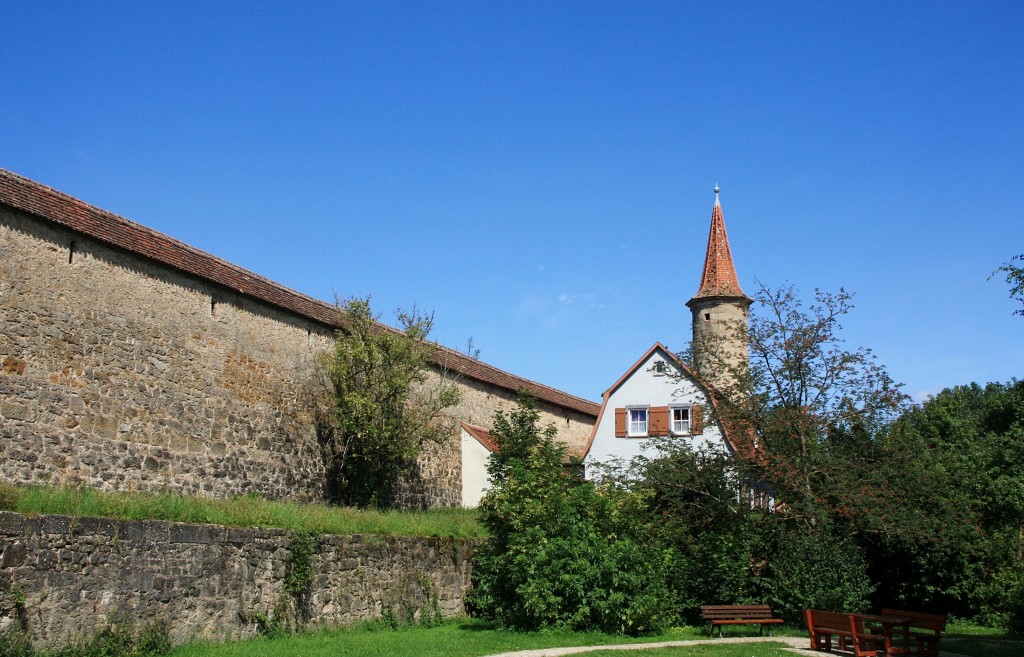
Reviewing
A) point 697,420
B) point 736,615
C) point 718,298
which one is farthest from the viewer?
point 718,298

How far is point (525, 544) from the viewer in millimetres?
18359

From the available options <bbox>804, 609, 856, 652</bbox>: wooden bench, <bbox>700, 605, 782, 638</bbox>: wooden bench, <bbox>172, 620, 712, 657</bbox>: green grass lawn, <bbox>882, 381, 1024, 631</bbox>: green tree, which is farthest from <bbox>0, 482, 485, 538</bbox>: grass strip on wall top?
<bbox>882, 381, 1024, 631</bbox>: green tree

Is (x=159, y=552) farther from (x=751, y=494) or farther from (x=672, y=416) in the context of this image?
(x=672, y=416)

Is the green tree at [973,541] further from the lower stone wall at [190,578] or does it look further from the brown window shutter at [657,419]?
the lower stone wall at [190,578]

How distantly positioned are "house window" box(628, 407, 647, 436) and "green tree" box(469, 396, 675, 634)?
34.8 ft

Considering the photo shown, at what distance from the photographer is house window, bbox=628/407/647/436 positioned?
1216 inches

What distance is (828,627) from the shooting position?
1587cm

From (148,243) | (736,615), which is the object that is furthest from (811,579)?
(148,243)

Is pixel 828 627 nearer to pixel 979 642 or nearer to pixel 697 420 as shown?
pixel 979 642

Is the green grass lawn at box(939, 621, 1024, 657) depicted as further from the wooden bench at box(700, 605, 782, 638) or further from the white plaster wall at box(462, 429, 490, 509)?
the white plaster wall at box(462, 429, 490, 509)

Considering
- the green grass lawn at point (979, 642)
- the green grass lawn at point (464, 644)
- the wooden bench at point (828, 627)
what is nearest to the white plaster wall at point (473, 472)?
the green grass lawn at point (464, 644)

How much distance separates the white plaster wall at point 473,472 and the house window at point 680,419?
20.8 ft

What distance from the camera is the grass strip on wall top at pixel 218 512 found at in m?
13.3

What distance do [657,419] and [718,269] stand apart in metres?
8.64
